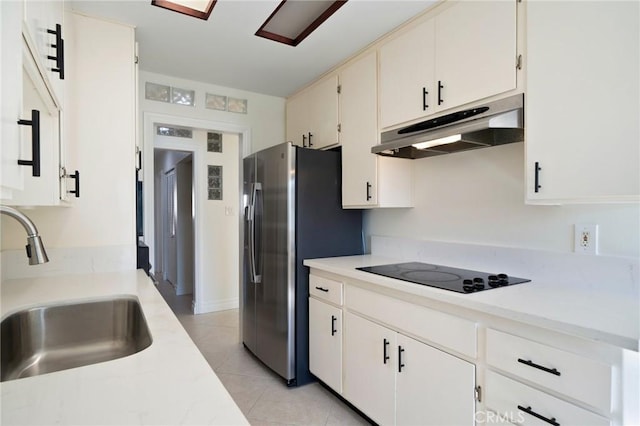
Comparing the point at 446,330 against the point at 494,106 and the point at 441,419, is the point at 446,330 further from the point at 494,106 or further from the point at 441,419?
the point at 494,106

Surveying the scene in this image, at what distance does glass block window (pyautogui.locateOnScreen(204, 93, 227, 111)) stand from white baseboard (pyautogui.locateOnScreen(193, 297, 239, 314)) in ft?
7.76

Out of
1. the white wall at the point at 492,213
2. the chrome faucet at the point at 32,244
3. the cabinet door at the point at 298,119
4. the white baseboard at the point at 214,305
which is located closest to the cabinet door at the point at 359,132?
the white wall at the point at 492,213

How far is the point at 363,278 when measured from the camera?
189 cm

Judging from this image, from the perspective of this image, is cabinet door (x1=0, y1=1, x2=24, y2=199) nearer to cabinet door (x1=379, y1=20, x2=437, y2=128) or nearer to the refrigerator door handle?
cabinet door (x1=379, y1=20, x2=437, y2=128)

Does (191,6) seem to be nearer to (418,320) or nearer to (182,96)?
(182,96)

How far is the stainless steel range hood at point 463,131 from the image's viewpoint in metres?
1.51

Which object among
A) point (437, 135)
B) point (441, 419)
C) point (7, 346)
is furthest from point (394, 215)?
point (7, 346)

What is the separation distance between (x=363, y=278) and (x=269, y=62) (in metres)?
1.80

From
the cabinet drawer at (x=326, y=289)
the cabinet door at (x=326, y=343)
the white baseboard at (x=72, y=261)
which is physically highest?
the white baseboard at (x=72, y=261)

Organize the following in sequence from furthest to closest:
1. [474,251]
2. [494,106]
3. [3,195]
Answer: [474,251] < [494,106] < [3,195]

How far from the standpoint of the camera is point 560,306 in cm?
123

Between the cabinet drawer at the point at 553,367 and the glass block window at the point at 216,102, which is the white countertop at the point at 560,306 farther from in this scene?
the glass block window at the point at 216,102

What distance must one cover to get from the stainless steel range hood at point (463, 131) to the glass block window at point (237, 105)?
62.5 inches

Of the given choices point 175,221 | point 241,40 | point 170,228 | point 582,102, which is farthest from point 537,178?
point 170,228
